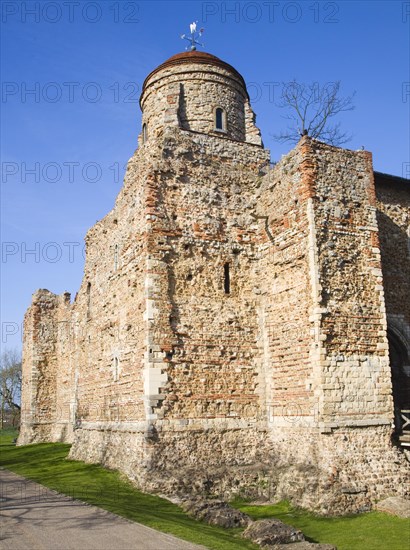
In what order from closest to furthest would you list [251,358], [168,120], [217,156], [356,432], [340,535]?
[340,535], [356,432], [251,358], [217,156], [168,120]

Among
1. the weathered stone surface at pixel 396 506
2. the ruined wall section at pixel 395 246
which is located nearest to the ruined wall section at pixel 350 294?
the weathered stone surface at pixel 396 506

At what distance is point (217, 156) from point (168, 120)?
2.63 m

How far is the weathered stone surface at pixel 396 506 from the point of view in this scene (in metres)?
11.5

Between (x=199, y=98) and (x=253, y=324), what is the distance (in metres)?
8.57

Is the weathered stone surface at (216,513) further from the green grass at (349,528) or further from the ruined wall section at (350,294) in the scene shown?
the ruined wall section at (350,294)

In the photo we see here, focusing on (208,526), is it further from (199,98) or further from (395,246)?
(199,98)

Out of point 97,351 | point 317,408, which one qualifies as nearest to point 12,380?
point 97,351

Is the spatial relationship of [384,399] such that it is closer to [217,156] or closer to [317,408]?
[317,408]

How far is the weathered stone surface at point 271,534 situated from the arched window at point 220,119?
13.3m

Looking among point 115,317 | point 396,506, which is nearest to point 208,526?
point 396,506

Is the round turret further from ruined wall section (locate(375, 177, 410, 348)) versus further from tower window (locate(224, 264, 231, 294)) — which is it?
tower window (locate(224, 264, 231, 294))

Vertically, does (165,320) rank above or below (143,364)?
above

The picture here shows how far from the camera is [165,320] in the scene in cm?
1495

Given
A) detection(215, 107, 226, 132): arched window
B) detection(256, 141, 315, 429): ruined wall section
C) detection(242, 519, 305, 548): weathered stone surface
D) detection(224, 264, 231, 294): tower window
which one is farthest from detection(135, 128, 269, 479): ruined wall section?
detection(242, 519, 305, 548): weathered stone surface
